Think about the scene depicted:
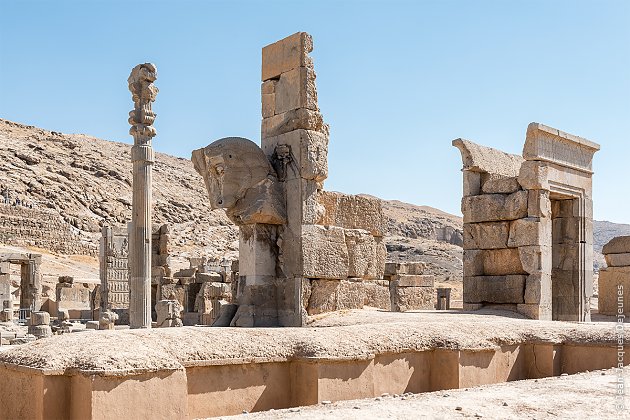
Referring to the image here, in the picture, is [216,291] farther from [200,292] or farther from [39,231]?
[39,231]

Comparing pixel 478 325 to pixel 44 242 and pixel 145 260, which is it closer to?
pixel 145 260

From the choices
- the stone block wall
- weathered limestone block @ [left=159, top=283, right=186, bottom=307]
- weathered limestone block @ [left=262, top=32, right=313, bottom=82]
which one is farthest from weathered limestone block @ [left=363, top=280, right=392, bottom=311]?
the stone block wall

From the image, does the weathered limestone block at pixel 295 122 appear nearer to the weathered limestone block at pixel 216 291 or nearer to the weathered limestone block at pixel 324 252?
the weathered limestone block at pixel 324 252

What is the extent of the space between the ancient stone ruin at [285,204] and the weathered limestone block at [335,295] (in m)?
0.01

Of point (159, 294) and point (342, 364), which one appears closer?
point (342, 364)

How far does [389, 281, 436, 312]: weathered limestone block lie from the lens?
57.1 feet

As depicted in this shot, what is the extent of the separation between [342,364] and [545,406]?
1506 mm

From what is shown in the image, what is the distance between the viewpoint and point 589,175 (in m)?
13.0

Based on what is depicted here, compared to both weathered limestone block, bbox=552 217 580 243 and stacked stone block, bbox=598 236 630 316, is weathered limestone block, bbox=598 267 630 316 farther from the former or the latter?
weathered limestone block, bbox=552 217 580 243

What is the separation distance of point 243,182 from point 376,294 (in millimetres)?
2657

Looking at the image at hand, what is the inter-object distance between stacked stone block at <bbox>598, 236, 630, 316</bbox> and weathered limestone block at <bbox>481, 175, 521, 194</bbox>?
5.52m

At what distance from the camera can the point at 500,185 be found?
1202 cm

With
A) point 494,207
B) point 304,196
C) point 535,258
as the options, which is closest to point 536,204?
point 494,207

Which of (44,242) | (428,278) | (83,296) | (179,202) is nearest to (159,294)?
(428,278)
